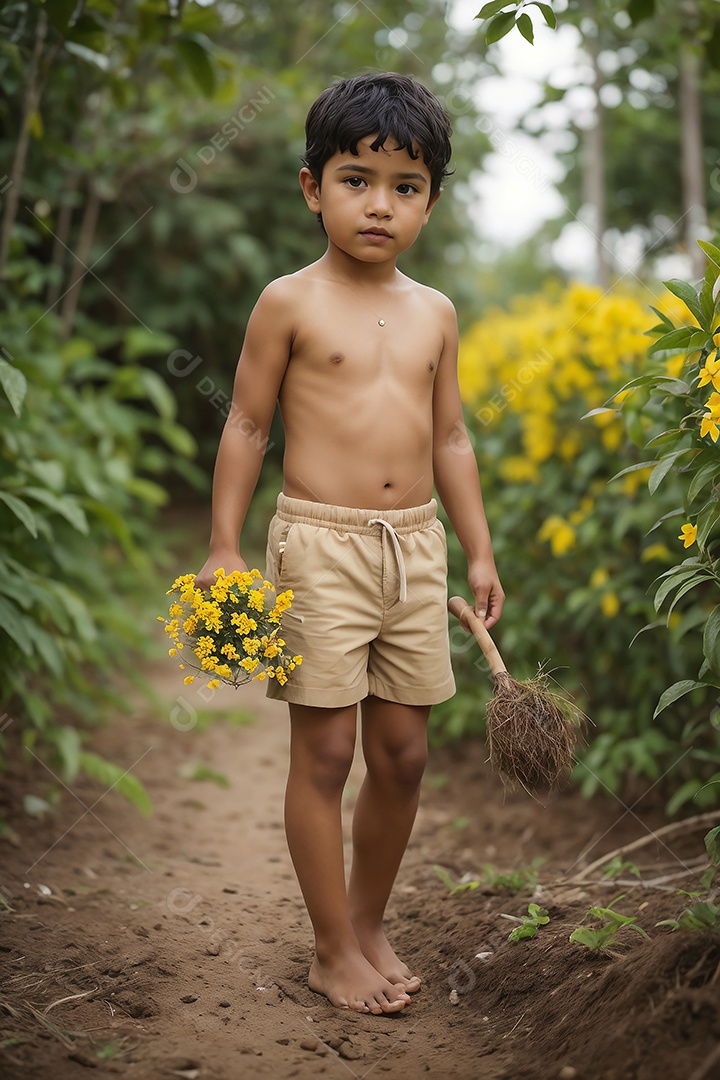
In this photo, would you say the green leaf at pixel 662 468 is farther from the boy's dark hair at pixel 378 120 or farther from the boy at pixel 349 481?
the boy's dark hair at pixel 378 120

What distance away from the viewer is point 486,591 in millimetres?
2393

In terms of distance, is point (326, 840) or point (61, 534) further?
point (61, 534)

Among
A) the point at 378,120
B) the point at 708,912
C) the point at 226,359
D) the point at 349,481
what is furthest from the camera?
the point at 226,359

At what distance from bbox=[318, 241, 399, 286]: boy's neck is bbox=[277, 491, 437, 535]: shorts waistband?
51 centimetres

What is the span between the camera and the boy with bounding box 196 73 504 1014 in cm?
217

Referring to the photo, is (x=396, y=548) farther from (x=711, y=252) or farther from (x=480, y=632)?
(x=711, y=252)

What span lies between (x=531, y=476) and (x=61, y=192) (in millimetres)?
2886

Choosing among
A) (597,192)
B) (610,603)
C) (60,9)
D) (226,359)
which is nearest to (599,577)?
(610,603)

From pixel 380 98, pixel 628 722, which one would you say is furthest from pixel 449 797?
pixel 380 98

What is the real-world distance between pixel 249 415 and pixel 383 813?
0.95 meters

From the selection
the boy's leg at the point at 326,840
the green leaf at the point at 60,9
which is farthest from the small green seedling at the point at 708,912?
the green leaf at the point at 60,9

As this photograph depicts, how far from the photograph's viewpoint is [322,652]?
85.4 inches

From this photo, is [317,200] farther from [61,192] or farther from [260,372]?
[61,192]

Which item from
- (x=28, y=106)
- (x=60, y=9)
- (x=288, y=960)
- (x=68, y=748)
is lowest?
(x=288, y=960)
